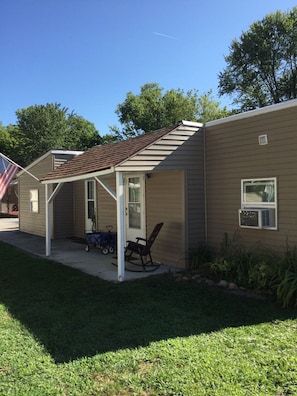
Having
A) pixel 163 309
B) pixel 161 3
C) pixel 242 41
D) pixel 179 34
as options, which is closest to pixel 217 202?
pixel 163 309

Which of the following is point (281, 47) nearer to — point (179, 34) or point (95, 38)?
point (179, 34)

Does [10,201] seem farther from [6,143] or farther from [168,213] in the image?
[168,213]

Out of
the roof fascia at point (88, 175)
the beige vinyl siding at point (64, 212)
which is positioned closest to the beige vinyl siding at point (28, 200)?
the beige vinyl siding at point (64, 212)

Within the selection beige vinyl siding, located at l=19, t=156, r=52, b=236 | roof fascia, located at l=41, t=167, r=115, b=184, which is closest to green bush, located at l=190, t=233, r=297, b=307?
roof fascia, located at l=41, t=167, r=115, b=184

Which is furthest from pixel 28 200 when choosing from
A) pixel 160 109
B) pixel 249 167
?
pixel 160 109

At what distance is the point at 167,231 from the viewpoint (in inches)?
335

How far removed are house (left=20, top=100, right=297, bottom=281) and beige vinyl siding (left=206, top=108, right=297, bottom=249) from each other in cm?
2

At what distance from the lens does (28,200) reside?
15.9 meters

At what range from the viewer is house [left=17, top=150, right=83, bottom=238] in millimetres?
13594

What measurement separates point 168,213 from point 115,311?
359cm

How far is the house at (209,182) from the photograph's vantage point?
6.59 metres

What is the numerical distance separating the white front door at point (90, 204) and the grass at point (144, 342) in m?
6.11

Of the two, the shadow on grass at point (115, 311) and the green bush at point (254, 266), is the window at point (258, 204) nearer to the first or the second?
the green bush at point (254, 266)

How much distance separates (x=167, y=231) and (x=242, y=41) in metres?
23.2
